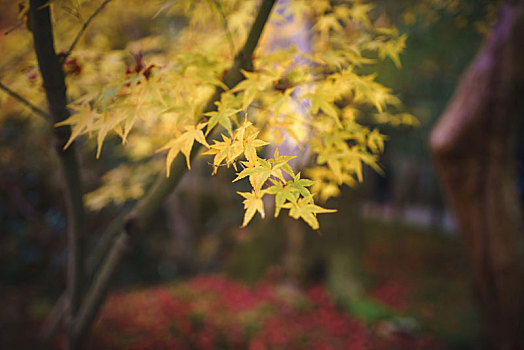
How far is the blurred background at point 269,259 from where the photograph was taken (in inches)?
140

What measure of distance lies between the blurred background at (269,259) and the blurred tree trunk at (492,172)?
2.71 feet

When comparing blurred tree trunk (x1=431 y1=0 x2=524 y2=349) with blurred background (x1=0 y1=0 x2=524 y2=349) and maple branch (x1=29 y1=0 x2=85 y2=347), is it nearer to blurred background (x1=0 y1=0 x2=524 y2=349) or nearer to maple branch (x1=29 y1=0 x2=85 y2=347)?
blurred background (x1=0 y1=0 x2=524 y2=349)

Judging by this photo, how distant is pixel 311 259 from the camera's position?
517cm

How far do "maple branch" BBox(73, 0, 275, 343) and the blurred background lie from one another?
1747mm

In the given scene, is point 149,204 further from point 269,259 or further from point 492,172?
point 269,259

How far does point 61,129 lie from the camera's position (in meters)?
1.37

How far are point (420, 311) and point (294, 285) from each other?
1.91 m

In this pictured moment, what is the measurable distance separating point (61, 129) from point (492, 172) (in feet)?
10.7

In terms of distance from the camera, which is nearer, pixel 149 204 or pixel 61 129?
pixel 61 129

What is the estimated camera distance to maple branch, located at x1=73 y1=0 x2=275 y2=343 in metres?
1.38

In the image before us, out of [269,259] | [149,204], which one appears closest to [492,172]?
[149,204]

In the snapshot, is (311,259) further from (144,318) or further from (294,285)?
(144,318)

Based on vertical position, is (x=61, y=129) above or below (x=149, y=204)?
above

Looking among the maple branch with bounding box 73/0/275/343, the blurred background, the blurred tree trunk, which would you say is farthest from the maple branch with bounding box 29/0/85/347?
the blurred tree trunk
